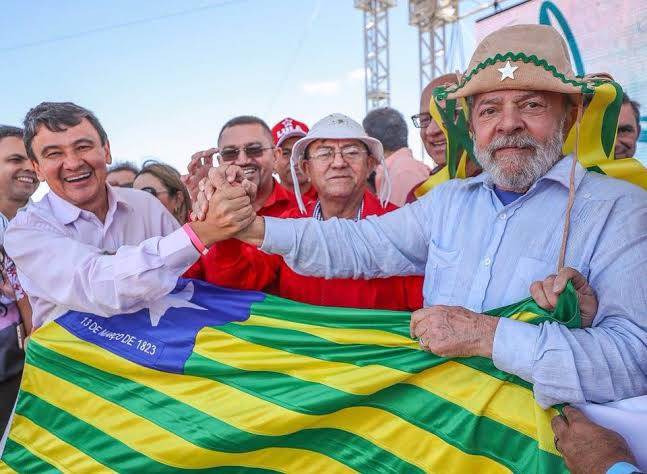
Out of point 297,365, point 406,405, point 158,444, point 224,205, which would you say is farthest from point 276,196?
point 406,405

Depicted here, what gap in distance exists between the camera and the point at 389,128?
15.0 feet

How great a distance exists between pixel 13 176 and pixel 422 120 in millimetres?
2784

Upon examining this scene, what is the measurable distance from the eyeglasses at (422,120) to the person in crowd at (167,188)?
5.87 feet

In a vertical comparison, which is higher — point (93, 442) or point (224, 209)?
point (224, 209)

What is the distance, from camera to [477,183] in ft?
7.20

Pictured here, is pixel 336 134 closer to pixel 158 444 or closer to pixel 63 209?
pixel 63 209

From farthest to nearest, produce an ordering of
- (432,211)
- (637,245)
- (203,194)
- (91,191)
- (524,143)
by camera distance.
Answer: (91,191) → (432,211) → (203,194) → (524,143) → (637,245)

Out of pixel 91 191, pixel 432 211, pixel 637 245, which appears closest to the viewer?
pixel 637 245

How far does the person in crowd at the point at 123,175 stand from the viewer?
4.79 metres

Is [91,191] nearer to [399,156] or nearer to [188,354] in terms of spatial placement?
[188,354]

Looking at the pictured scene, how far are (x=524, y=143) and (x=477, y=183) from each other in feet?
A: 0.89

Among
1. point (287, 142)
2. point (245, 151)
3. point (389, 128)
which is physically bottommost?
point (245, 151)

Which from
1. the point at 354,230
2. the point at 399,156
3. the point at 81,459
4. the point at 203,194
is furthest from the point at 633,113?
the point at 81,459

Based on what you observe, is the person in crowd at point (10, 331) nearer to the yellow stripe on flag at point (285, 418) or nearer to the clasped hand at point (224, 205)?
the yellow stripe on flag at point (285, 418)
